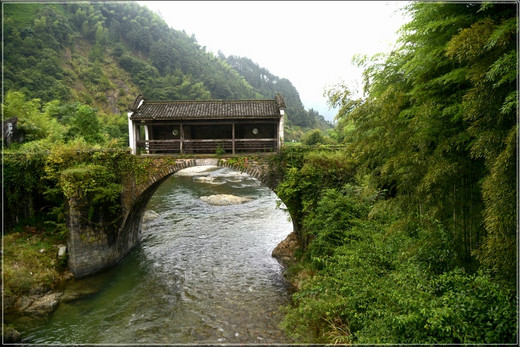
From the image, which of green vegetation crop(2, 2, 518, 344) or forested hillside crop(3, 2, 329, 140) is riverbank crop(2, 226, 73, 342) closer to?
green vegetation crop(2, 2, 518, 344)

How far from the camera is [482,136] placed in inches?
203

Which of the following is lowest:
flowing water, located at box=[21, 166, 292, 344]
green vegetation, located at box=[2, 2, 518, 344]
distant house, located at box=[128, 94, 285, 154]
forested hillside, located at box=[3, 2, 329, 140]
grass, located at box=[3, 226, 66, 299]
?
flowing water, located at box=[21, 166, 292, 344]

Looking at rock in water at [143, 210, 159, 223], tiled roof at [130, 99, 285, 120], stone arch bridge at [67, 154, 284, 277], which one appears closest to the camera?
stone arch bridge at [67, 154, 284, 277]

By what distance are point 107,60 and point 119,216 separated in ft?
230

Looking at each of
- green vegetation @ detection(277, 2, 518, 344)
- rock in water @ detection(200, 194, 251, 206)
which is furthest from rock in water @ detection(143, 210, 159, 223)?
green vegetation @ detection(277, 2, 518, 344)

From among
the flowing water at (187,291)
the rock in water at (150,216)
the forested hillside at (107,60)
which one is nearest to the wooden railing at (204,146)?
the flowing water at (187,291)

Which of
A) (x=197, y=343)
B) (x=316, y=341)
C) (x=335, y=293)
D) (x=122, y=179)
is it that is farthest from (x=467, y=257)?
(x=122, y=179)

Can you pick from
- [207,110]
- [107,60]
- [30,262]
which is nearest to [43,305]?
[30,262]

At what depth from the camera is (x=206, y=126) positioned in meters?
17.2

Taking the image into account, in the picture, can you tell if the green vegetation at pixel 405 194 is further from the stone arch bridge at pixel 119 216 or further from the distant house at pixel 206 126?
the distant house at pixel 206 126

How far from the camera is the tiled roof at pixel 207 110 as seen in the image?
15188 mm

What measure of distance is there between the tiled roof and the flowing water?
742cm

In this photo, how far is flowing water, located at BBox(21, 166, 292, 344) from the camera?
31.7 ft

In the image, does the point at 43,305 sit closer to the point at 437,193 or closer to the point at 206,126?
the point at 206,126
